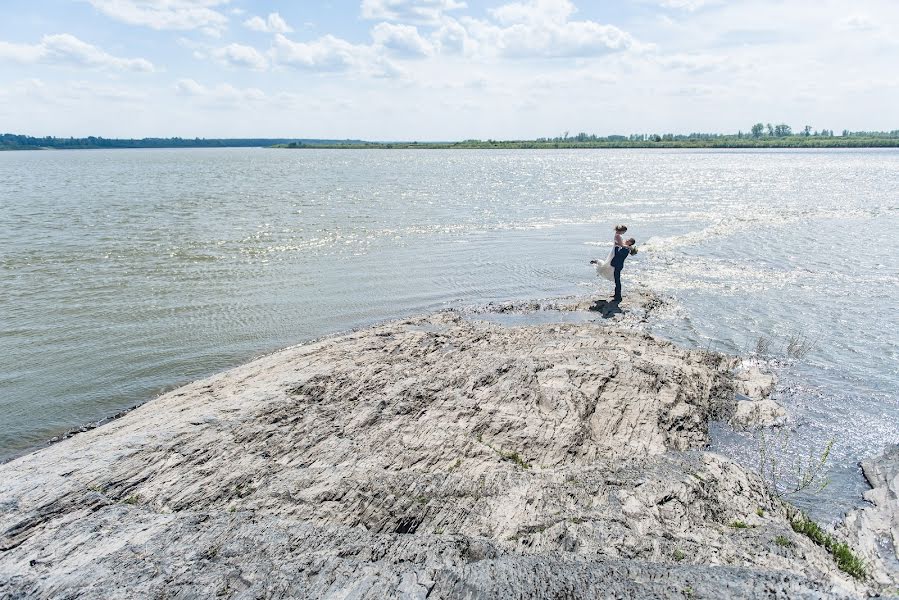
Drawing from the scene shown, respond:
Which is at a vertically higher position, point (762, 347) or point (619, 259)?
point (619, 259)

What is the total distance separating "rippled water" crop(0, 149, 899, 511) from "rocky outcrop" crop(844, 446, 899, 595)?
1.09 feet

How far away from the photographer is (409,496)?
24.3 feet

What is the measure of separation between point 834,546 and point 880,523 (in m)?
1.59

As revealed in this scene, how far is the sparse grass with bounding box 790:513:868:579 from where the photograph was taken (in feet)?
22.4

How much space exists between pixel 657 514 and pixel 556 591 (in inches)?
92.1

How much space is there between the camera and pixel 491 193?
53.9m

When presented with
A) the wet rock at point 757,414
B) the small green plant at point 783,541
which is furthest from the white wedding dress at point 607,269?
the small green plant at point 783,541

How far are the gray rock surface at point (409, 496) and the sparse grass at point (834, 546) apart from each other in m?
0.23

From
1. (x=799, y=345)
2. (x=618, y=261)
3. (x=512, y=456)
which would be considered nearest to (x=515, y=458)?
(x=512, y=456)

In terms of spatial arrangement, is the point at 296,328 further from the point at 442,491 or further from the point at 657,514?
the point at 657,514

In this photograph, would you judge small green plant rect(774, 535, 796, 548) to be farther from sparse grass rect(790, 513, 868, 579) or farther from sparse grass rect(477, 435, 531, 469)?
sparse grass rect(477, 435, 531, 469)

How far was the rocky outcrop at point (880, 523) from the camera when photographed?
7.11 metres

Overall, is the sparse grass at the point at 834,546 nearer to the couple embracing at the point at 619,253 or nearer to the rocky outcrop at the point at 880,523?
the rocky outcrop at the point at 880,523

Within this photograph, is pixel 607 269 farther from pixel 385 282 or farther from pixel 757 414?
pixel 757 414
